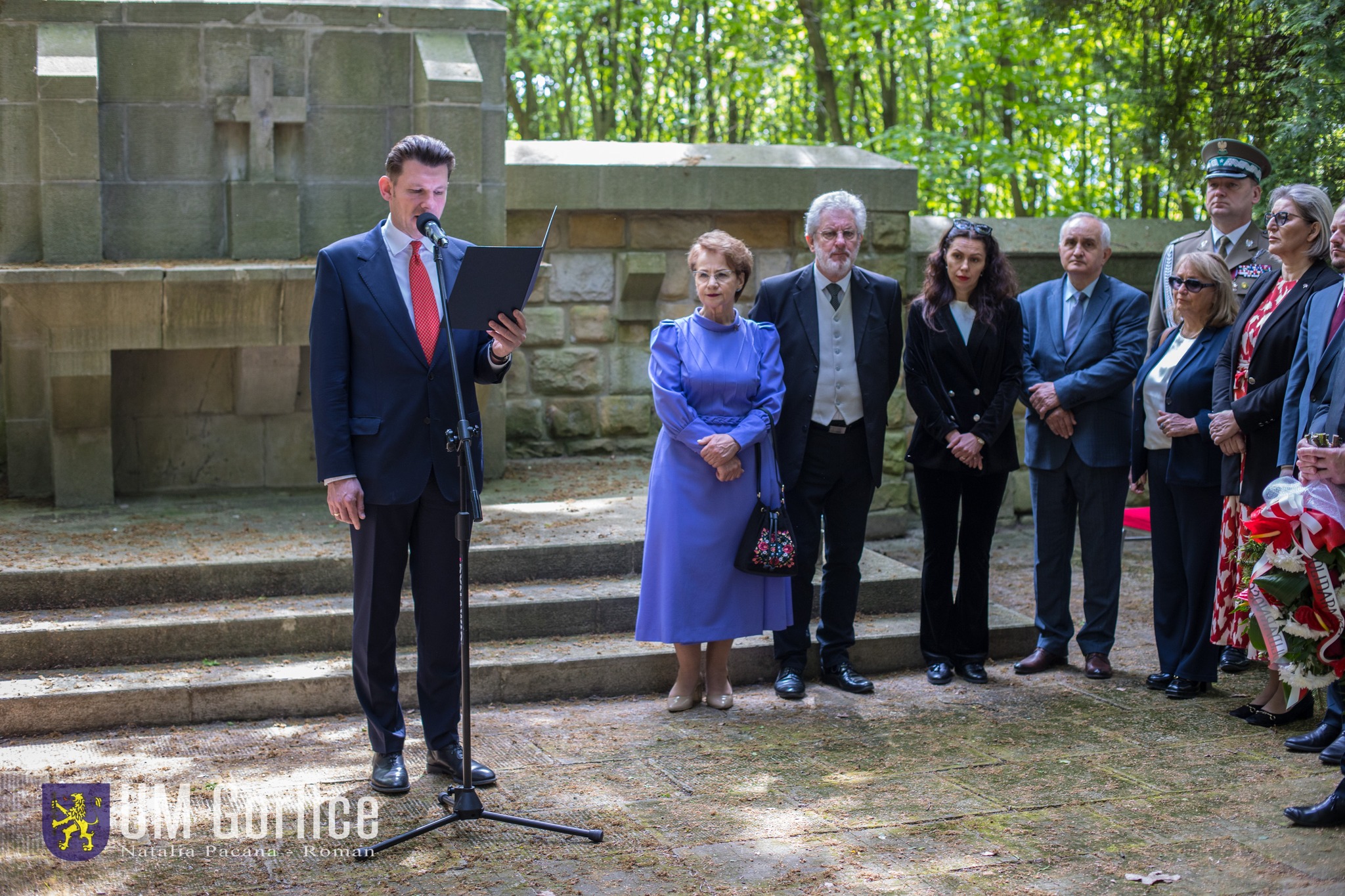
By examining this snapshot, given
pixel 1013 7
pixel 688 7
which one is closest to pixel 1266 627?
pixel 1013 7

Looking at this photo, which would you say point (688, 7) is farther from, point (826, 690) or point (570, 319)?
point (826, 690)

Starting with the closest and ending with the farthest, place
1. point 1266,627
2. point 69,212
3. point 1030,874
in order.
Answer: point 1030,874
point 1266,627
point 69,212

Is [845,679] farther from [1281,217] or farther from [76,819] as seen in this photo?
[76,819]

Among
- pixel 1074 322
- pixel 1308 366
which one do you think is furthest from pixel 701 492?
pixel 1308 366

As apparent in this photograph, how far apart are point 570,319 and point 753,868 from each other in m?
4.78

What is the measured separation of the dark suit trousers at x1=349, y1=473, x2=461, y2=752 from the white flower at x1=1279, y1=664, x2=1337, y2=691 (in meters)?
2.73

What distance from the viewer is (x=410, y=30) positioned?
700 cm

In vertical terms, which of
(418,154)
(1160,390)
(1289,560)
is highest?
(418,154)

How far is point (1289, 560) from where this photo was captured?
14.1 ft

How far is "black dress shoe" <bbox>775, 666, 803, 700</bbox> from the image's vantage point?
5.20 metres

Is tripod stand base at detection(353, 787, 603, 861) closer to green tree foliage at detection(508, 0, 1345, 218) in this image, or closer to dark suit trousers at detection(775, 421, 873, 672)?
dark suit trousers at detection(775, 421, 873, 672)

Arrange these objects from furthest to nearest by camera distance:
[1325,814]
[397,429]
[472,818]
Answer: [397,429] → [1325,814] → [472,818]

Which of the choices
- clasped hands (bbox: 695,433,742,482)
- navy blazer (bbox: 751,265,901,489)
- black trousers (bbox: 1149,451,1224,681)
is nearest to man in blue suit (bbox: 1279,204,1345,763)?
black trousers (bbox: 1149,451,1224,681)

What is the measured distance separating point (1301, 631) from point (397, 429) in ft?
9.83
